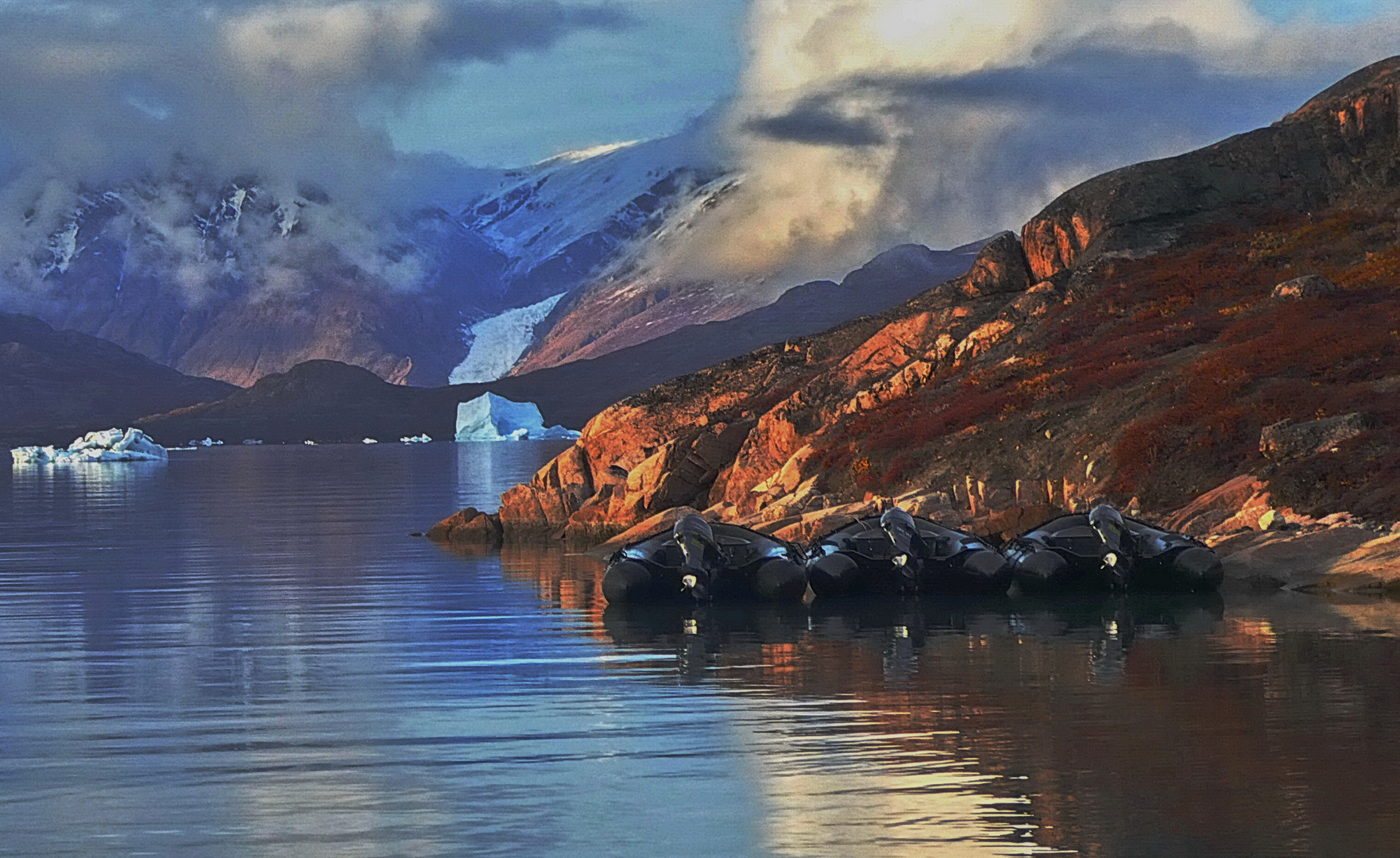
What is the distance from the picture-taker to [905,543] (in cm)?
4159

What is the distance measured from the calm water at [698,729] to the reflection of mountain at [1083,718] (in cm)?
8

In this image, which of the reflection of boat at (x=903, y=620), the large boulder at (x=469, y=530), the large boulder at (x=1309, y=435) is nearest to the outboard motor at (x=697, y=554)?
the reflection of boat at (x=903, y=620)

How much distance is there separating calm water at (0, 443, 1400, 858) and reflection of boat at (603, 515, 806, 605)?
1.62m

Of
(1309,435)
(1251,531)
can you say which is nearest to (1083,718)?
(1251,531)

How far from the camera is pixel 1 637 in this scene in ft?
119

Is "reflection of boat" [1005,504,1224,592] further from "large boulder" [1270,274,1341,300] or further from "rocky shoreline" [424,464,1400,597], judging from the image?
"large boulder" [1270,274,1341,300]

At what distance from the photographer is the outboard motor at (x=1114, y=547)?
40594mm

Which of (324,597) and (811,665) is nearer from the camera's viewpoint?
(811,665)

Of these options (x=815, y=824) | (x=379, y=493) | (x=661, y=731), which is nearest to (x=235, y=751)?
(x=661, y=731)

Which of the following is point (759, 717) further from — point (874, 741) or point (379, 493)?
point (379, 493)

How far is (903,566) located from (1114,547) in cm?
475

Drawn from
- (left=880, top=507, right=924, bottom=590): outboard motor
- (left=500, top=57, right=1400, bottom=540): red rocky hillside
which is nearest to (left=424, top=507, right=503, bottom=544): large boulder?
(left=500, top=57, right=1400, bottom=540): red rocky hillside

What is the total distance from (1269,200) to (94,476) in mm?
142001

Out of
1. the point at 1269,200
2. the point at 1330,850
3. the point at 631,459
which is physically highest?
the point at 1269,200
